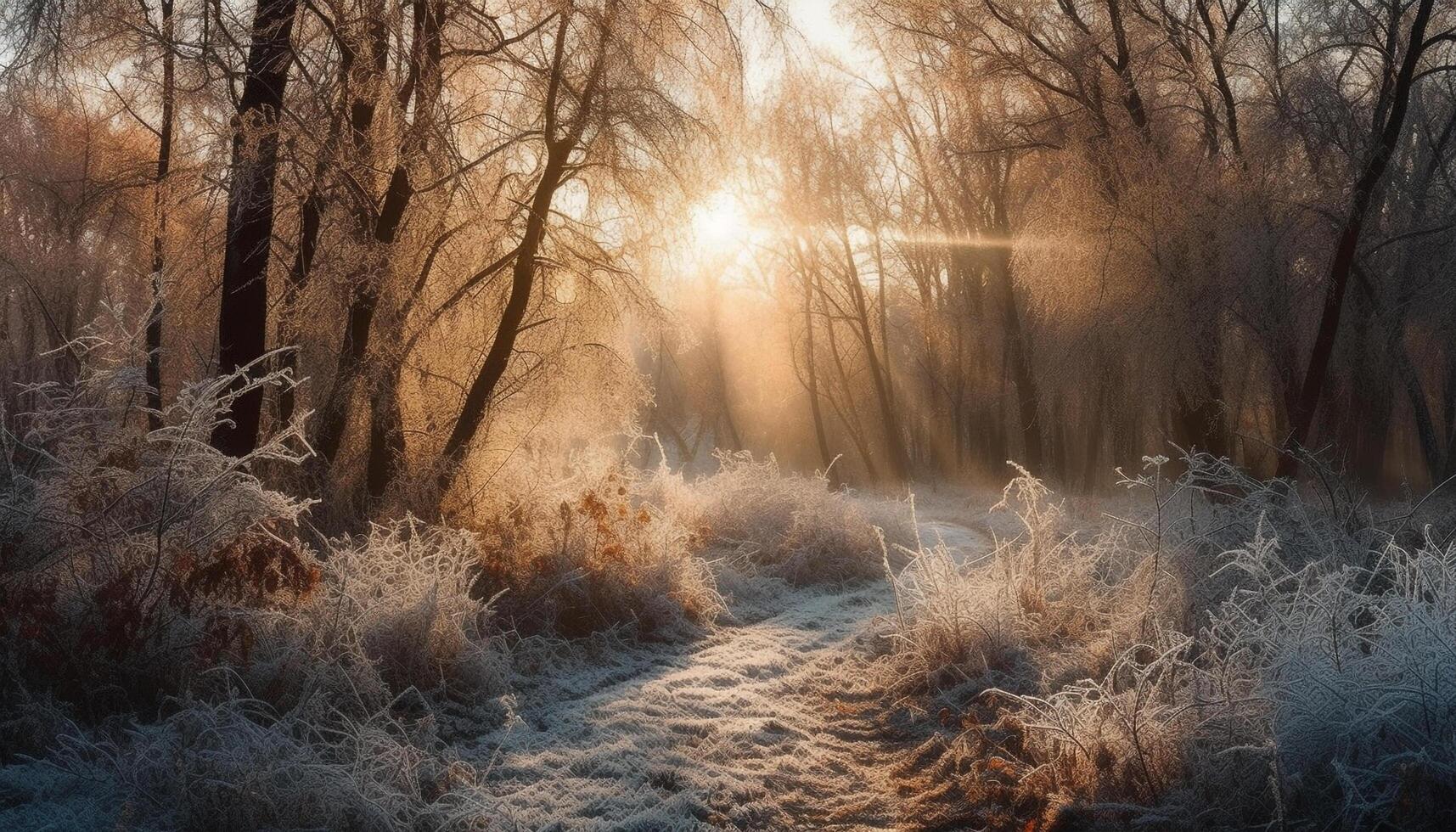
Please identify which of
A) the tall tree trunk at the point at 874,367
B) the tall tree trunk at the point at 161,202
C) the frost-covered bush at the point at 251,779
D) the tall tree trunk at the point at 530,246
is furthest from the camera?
the tall tree trunk at the point at 874,367

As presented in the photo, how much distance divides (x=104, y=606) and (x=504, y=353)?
4.40m

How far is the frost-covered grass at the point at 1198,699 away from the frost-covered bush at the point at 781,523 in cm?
367

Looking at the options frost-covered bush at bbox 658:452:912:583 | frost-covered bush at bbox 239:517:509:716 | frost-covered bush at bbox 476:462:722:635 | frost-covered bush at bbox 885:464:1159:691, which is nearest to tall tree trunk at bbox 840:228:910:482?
frost-covered bush at bbox 658:452:912:583

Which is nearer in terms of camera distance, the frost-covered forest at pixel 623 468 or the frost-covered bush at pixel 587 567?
the frost-covered forest at pixel 623 468

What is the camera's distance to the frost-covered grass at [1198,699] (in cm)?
357

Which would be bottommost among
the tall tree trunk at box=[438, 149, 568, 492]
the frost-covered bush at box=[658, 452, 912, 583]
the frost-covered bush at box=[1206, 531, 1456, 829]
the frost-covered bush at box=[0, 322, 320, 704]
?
the frost-covered bush at box=[658, 452, 912, 583]

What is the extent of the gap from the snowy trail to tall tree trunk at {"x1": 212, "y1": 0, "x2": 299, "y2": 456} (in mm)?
2934

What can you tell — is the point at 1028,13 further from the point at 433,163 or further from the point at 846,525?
the point at 433,163

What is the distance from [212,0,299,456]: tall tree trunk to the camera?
6691mm

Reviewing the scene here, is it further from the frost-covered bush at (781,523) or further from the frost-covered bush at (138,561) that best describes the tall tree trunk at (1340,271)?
the frost-covered bush at (138,561)

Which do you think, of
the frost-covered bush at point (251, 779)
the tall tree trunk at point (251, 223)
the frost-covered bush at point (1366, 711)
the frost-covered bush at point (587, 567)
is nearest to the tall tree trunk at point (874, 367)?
the frost-covered bush at point (587, 567)

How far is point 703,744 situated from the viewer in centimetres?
499

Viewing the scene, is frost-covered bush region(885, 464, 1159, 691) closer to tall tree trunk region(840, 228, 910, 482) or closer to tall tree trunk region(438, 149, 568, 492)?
tall tree trunk region(438, 149, 568, 492)

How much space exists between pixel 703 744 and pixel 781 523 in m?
6.14
